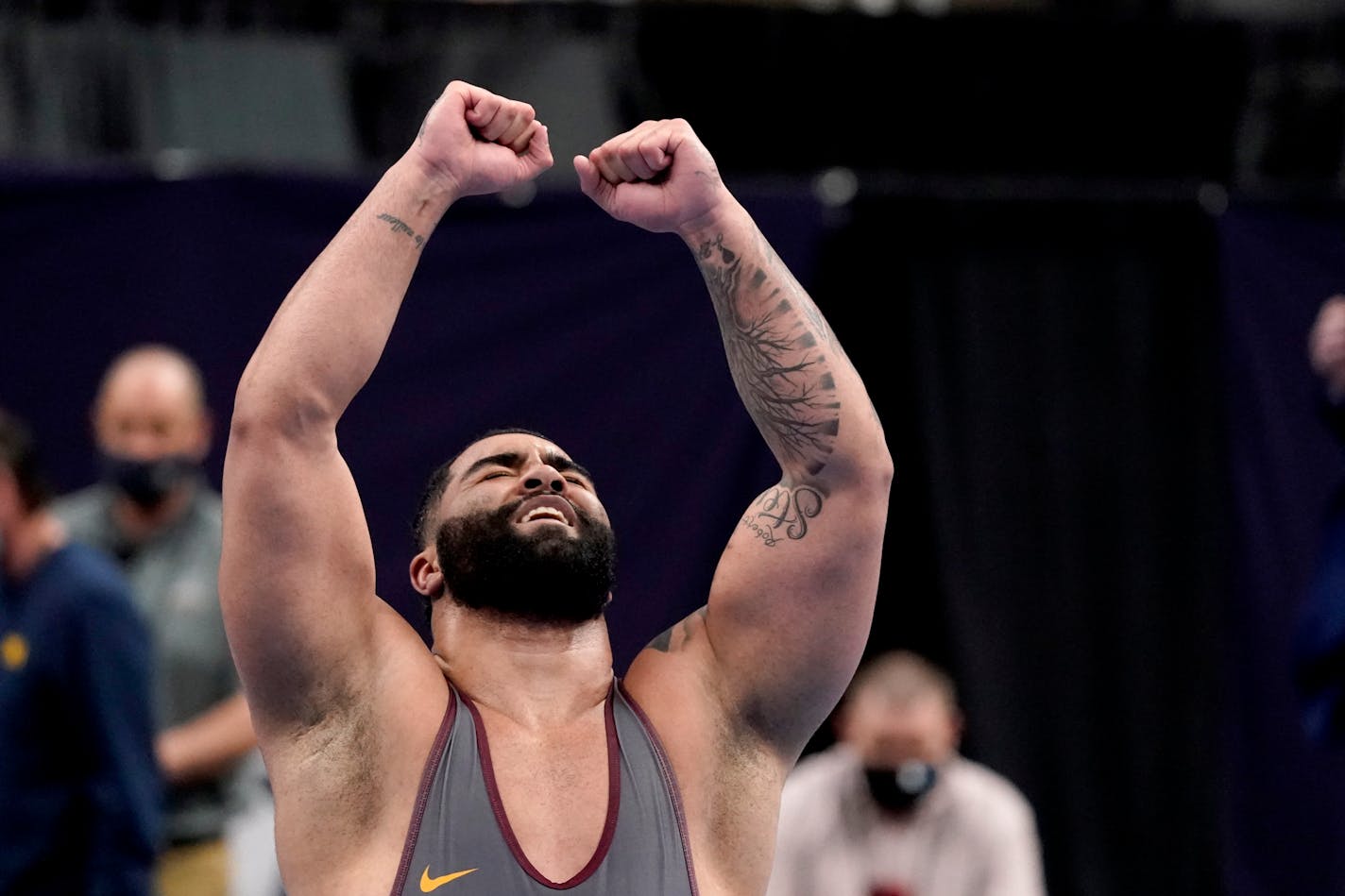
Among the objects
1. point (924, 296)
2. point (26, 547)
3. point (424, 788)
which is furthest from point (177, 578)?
A: point (924, 296)

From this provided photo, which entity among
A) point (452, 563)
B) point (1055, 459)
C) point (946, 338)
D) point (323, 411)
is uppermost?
point (323, 411)

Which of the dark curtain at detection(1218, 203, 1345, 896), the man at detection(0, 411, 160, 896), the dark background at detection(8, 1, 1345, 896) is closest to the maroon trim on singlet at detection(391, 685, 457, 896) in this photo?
the man at detection(0, 411, 160, 896)

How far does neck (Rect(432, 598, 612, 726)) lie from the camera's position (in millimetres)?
2145

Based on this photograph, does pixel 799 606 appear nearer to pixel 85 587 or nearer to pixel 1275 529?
pixel 85 587

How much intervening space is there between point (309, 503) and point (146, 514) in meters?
1.96

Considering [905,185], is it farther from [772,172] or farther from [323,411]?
[323,411]

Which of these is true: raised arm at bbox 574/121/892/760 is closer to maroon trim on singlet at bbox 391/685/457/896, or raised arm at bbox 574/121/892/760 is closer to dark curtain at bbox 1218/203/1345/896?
maroon trim on singlet at bbox 391/685/457/896

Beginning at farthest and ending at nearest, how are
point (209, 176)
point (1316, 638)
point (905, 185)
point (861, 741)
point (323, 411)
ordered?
1. point (905, 185)
2. point (209, 176)
3. point (861, 741)
4. point (1316, 638)
5. point (323, 411)

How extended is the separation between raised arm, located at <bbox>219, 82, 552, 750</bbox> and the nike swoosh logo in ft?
0.69

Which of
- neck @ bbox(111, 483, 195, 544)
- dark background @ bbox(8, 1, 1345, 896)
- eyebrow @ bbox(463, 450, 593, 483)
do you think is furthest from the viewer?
dark background @ bbox(8, 1, 1345, 896)

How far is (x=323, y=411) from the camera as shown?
6.62 feet

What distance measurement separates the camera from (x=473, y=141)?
2.16 metres

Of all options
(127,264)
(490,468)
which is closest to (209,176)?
(127,264)

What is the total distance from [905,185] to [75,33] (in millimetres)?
2142
